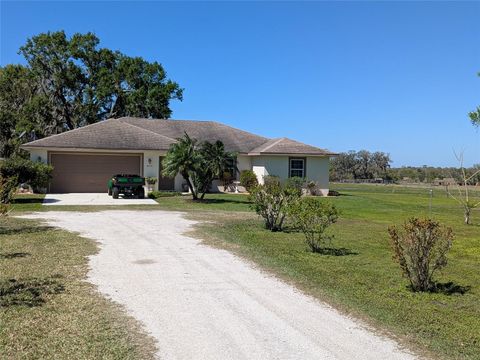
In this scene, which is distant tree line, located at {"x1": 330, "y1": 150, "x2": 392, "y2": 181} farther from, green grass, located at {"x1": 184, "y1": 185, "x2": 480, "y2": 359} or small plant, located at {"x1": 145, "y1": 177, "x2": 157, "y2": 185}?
green grass, located at {"x1": 184, "y1": 185, "x2": 480, "y2": 359}

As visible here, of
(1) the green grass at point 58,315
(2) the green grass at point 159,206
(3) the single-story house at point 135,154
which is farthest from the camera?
(3) the single-story house at point 135,154

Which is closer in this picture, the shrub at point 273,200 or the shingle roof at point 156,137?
the shrub at point 273,200

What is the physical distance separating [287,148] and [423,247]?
80.4 feet

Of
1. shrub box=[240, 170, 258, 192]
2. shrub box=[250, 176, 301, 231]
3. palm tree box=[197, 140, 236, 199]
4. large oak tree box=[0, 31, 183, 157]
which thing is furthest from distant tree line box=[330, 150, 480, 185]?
shrub box=[250, 176, 301, 231]

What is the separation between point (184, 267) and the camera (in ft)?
27.8

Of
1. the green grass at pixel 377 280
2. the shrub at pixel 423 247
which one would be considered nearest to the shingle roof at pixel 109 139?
the green grass at pixel 377 280

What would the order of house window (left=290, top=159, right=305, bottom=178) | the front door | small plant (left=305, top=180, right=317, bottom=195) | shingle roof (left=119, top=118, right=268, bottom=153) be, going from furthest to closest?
shingle roof (left=119, top=118, right=268, bottom=153) → house window (left=290, top=159, right=305, bottom=178) → small plant (left=305, top=180, right=317, bottom=195) → the front door

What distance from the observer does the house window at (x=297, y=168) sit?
3177 centimetres

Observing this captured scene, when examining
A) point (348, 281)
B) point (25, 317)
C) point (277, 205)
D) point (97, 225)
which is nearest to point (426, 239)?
point (348, 281)

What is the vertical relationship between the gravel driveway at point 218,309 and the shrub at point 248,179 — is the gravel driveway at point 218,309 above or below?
below

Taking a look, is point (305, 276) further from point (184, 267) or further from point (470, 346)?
point (470, 346)

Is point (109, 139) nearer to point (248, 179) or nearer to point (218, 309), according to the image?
point (248, 179)

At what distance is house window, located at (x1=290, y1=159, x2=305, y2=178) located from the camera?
3177 cm

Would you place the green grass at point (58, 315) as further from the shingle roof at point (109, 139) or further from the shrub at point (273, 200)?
the shingle roof at point (109, 139)
